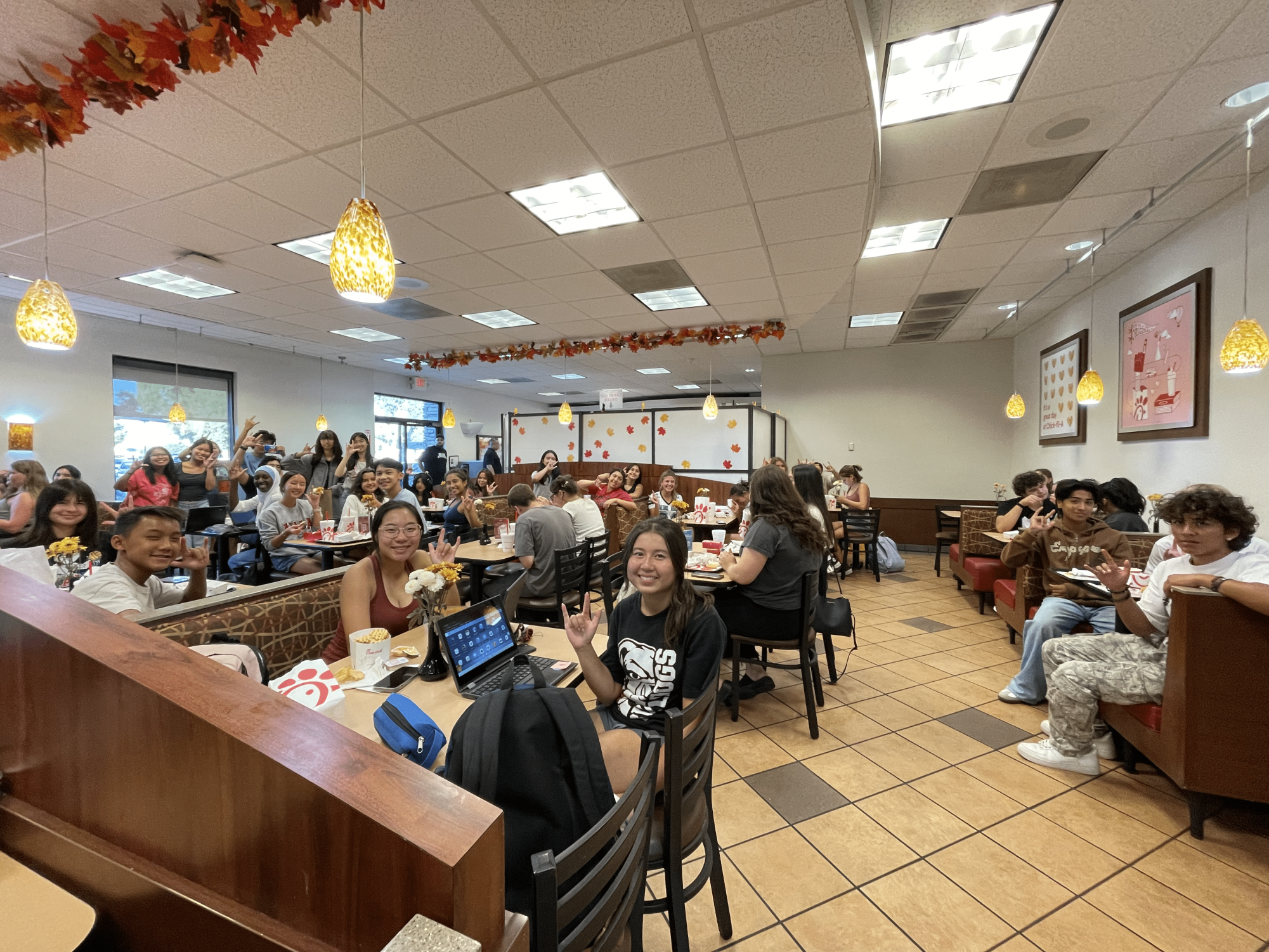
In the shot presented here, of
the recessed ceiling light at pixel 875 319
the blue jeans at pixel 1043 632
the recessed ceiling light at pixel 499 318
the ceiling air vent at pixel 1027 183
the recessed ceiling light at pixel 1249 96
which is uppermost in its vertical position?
the recessed ceiling light at pixel 875 319

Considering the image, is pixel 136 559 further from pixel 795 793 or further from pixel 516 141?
pixel 795 793

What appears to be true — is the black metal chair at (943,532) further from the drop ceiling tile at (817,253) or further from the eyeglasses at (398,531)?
the eyeglasses at (398,531)

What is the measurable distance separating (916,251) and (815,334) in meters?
2.99

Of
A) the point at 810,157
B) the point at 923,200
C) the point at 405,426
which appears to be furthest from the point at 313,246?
the point at 405,426

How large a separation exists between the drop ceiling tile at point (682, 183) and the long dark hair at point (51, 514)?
3.53m

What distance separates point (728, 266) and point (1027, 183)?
2.12 meters

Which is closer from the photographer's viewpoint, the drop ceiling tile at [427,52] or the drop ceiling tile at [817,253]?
the drop ceiling tile at [427,52]

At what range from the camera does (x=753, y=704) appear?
3135 mm

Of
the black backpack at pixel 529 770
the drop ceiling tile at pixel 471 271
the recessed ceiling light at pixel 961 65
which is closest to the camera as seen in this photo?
the black backpack at pixel 529 770

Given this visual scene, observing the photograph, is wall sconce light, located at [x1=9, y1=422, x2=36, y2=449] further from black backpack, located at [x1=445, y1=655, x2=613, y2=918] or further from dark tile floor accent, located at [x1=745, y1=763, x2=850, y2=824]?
dark tile floor accent, located at [x1=745, y1=763, x2=850, y2=824]

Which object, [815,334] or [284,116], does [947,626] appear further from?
[284,116]

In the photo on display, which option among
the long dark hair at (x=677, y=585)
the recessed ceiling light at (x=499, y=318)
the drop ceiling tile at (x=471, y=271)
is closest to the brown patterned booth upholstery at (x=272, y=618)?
the long dark hair at (x=677, y=585)

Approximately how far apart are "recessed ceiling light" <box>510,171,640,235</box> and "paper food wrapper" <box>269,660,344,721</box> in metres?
2.94

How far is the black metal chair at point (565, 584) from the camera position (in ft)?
11.4
